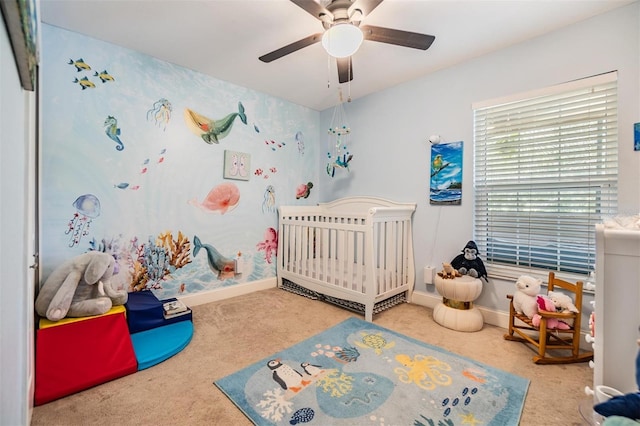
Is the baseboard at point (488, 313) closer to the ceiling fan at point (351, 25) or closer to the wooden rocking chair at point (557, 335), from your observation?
the wooden rocking chair at point (557, 335)

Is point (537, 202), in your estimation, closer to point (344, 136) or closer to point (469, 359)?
point (469, 359)

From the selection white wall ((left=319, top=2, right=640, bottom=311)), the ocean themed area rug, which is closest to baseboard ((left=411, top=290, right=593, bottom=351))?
white wall ((left=319, top=2, right=640, bottom=311))

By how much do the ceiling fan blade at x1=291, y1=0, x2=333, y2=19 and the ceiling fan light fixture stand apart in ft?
0.27

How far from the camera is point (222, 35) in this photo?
2.09 meters

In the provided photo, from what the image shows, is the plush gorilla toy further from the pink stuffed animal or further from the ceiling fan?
the ceiling fan

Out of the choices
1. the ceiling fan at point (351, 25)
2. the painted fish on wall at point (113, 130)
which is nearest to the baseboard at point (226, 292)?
the painted fish on wall at point (113, 130)

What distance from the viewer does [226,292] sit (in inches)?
113

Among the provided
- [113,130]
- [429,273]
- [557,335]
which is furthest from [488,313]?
[113,130]

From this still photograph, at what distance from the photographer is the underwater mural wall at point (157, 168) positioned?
2023 mm

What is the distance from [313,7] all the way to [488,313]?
2633 mm

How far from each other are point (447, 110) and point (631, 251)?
2.00 meters

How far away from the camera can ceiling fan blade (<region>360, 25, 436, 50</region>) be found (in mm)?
1615

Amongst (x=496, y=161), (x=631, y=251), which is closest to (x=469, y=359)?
(x=631, y=251)

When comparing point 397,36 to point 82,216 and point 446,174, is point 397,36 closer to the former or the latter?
point 446,174
